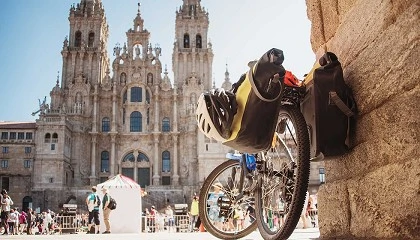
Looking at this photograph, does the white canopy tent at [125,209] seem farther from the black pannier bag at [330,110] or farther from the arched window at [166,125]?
the arched window at [166,125]

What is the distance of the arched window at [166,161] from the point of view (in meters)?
37.6

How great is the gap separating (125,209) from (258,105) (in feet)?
34.9

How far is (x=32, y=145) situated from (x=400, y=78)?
37393mm

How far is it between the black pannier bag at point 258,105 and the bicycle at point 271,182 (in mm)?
147

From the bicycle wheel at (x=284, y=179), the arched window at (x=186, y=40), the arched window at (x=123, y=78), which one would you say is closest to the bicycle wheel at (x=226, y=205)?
the bicycle wheel at (x=284, y=179)

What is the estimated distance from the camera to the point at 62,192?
3331cm

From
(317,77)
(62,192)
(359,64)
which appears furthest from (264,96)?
(62,192)

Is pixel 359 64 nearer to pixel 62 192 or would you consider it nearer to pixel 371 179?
pixel 371 179

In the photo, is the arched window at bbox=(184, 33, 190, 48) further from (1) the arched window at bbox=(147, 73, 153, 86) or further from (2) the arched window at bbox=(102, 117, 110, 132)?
(2) the arched window at bbox=(102, 117, 110, 132)

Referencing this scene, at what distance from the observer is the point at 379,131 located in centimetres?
193

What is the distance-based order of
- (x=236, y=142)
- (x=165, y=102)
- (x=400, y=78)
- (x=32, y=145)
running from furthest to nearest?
1. (x=165, y=102)
2. (x=32, y=145)
3. (x=236, y=142)
4. (x=400, y=78)

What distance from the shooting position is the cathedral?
34.5m

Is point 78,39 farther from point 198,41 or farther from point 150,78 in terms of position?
point 198,41

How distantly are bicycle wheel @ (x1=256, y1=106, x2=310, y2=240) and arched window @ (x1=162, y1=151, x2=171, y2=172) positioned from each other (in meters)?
34.9
